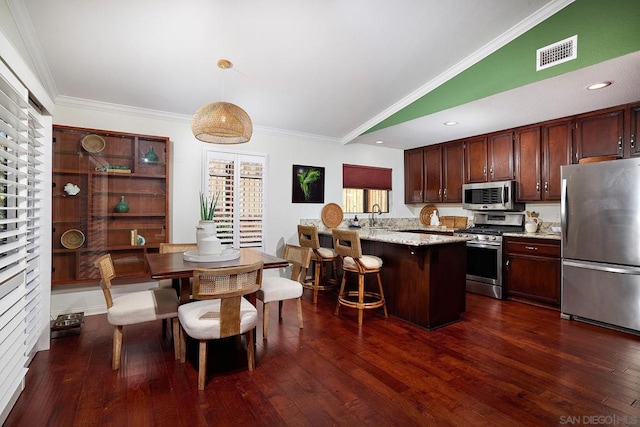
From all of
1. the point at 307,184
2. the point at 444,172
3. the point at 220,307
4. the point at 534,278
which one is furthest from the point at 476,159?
Result: the point at 220,307

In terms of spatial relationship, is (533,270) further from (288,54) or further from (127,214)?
(127,214)

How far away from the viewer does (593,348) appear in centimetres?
275

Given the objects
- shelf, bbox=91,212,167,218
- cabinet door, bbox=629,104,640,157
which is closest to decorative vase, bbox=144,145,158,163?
shelf, bbox=91,212,167,218

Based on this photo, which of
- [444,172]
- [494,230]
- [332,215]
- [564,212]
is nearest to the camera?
[564,212]

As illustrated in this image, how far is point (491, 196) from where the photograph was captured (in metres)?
4.72

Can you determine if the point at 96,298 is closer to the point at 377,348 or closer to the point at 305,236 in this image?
the point at 305,236

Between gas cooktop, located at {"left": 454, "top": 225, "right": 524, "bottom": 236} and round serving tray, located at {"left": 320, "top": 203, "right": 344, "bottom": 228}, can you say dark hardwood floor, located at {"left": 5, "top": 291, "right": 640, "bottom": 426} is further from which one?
round serving tray, located at {"left": 320, "top": 203, "right": 344, "bottom": 228}

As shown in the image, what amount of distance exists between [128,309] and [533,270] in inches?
172

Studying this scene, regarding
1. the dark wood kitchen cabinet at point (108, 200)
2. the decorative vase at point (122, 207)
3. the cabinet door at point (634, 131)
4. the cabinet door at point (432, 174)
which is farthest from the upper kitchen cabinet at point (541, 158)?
the decorative vase at point (122, 207)

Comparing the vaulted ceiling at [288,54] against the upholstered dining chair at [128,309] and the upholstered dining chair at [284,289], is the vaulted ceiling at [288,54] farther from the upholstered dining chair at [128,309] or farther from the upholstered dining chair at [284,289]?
the upholstered dining chair at [284,289]

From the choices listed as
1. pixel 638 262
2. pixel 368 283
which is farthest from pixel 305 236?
pixel 638 262

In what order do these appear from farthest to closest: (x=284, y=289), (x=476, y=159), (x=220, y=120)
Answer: (x=476, y=159) → (x=284, y=289) → (x=220, y=120)

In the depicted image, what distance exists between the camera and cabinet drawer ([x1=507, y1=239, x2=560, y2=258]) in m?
3.78

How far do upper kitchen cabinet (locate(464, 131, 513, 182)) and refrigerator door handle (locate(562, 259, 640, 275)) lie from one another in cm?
152
